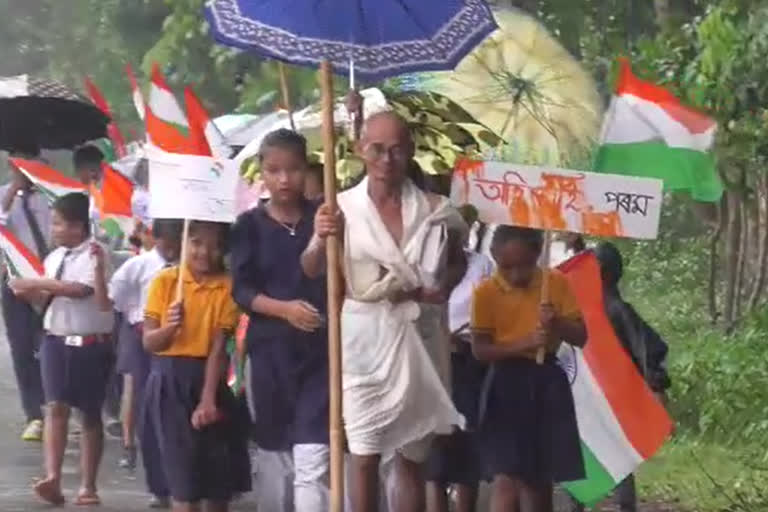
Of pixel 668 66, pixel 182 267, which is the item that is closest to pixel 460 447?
pixel 182 267

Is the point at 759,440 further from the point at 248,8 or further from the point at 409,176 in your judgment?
the point at 248,8

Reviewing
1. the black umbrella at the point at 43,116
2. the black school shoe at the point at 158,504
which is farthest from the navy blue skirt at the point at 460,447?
the black umbrella at the point at 43,116

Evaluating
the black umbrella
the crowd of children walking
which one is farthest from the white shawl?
the black umbrella

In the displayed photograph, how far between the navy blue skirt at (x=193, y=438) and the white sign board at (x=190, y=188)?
0.57 meters

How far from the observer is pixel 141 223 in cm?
1173

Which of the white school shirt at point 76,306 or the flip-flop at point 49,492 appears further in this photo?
the white school shirt at point 76,306

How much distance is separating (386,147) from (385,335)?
0.66 m

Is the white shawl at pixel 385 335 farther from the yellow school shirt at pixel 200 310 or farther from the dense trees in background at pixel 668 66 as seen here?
the dense trees in background at pixel 668 66

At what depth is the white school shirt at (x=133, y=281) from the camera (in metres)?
10.7

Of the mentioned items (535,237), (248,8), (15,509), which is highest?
(248,8)

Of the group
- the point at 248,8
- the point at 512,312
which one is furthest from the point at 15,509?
the point at 248,8

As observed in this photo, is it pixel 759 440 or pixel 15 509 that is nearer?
pixel 15 509

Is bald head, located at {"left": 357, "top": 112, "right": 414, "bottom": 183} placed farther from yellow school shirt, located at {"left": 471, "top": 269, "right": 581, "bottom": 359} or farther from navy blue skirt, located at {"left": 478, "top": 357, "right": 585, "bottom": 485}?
navy blue skirt, located at {"left": 478, "top": 357, "right": 585, "bottom": 485}

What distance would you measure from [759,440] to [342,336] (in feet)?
15.0
